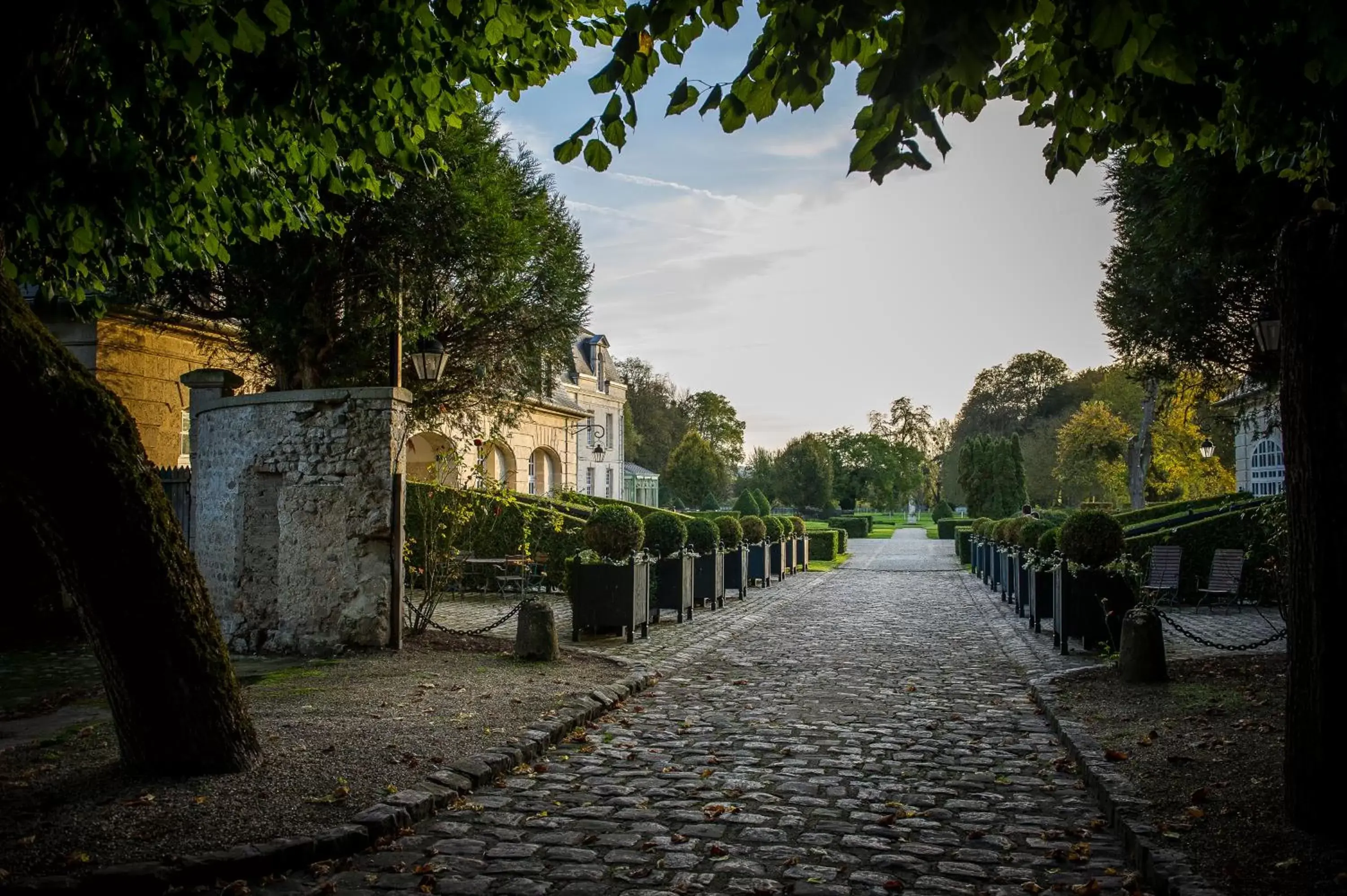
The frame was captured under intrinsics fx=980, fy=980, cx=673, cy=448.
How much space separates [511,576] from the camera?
1786 centimetres

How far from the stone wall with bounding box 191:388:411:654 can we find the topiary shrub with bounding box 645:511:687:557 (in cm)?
426

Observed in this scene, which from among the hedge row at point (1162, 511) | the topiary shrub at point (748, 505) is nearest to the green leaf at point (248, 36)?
the hedge row at point (1162, 511)

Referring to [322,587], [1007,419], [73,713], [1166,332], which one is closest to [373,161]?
[322,587]

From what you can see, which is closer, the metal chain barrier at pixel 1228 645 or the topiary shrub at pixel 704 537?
the metal chain barrier at pixel 1228 645

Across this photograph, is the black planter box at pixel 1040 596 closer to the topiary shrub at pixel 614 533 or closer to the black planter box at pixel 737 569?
the topiary shrub at pixel 614 533

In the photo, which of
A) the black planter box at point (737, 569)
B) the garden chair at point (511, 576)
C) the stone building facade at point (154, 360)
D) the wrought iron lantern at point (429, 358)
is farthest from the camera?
the black planter box at point (737, 569)

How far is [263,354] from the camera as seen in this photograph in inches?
622

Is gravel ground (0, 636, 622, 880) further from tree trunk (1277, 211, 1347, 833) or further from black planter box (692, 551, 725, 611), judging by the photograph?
black planter box (692, 551, 725, 611)

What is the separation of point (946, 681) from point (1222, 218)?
627 centimetres

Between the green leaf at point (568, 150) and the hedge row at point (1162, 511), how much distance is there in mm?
21378

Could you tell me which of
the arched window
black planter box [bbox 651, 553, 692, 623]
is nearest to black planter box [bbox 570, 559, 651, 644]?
black planter box [bbox 651, 553, 692, 623]

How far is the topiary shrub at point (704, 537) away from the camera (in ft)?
51.8

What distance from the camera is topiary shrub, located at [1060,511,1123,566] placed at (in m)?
10.5

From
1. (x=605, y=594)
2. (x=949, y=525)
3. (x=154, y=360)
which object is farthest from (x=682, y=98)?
(x=949, y=525)
